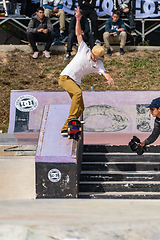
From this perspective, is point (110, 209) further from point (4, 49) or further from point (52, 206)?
point (4, 49)

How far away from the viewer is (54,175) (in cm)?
498

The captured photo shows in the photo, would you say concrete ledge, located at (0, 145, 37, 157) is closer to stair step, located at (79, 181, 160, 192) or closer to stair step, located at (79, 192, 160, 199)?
stair step, located at (79, 181, 160, 192)

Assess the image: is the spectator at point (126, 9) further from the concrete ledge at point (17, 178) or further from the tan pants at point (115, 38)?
the concrete ledge at point (17, 178)

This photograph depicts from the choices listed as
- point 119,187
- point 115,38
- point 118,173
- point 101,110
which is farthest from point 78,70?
point 115,38

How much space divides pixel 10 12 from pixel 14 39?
1211 mm

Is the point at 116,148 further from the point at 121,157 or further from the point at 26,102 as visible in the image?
the point at 26,102

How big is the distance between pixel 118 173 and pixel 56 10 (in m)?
9.30

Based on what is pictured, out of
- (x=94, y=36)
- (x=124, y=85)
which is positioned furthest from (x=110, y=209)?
(x=94, y=36)

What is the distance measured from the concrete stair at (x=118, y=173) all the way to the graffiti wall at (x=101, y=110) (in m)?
2.37

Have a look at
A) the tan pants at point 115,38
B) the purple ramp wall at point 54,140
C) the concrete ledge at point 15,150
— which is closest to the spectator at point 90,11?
the tan pants at point 115,38

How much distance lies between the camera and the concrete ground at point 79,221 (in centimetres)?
107

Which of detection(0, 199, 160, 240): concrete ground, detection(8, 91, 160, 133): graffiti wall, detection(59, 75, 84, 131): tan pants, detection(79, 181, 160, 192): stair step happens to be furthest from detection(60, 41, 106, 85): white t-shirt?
detection(0, 199, 160, 240): concrete ground

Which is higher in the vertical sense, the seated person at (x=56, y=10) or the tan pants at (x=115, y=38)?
the seated person at (x=56, y=10)

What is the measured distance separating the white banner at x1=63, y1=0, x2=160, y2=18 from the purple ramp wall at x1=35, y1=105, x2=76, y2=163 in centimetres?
822
